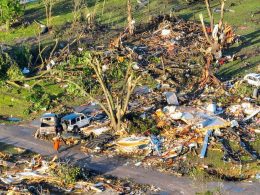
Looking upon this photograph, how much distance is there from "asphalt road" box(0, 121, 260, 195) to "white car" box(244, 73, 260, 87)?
742cm

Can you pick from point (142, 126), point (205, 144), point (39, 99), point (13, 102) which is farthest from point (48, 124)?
point (205, 144)

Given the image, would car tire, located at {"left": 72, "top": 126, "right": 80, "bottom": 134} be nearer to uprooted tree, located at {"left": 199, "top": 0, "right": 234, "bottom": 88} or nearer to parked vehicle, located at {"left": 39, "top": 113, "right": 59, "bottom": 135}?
parked vehicle, located at {"left": 39, "top": 113, "right": 59, "bottom": 135}

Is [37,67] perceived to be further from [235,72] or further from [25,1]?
[25,1]

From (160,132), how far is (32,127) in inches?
206

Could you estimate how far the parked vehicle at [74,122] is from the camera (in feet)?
77.3

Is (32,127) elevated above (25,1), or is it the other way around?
(25,1)

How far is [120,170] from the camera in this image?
818 inches

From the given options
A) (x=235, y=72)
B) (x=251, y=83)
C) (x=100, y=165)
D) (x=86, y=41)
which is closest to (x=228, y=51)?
(x=235, y=72)

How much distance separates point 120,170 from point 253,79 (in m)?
8.37

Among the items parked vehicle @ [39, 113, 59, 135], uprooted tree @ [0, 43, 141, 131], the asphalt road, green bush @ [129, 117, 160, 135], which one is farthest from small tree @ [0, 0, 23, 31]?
green bush @ [129, 117, 160, 135]

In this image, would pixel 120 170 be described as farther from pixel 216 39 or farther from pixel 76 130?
pixel 216 39

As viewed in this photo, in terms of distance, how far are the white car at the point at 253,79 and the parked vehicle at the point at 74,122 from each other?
7190 millimetres

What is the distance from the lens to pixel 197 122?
74.9 feet

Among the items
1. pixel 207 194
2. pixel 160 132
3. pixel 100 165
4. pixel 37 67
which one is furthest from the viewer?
pixel 37 67
